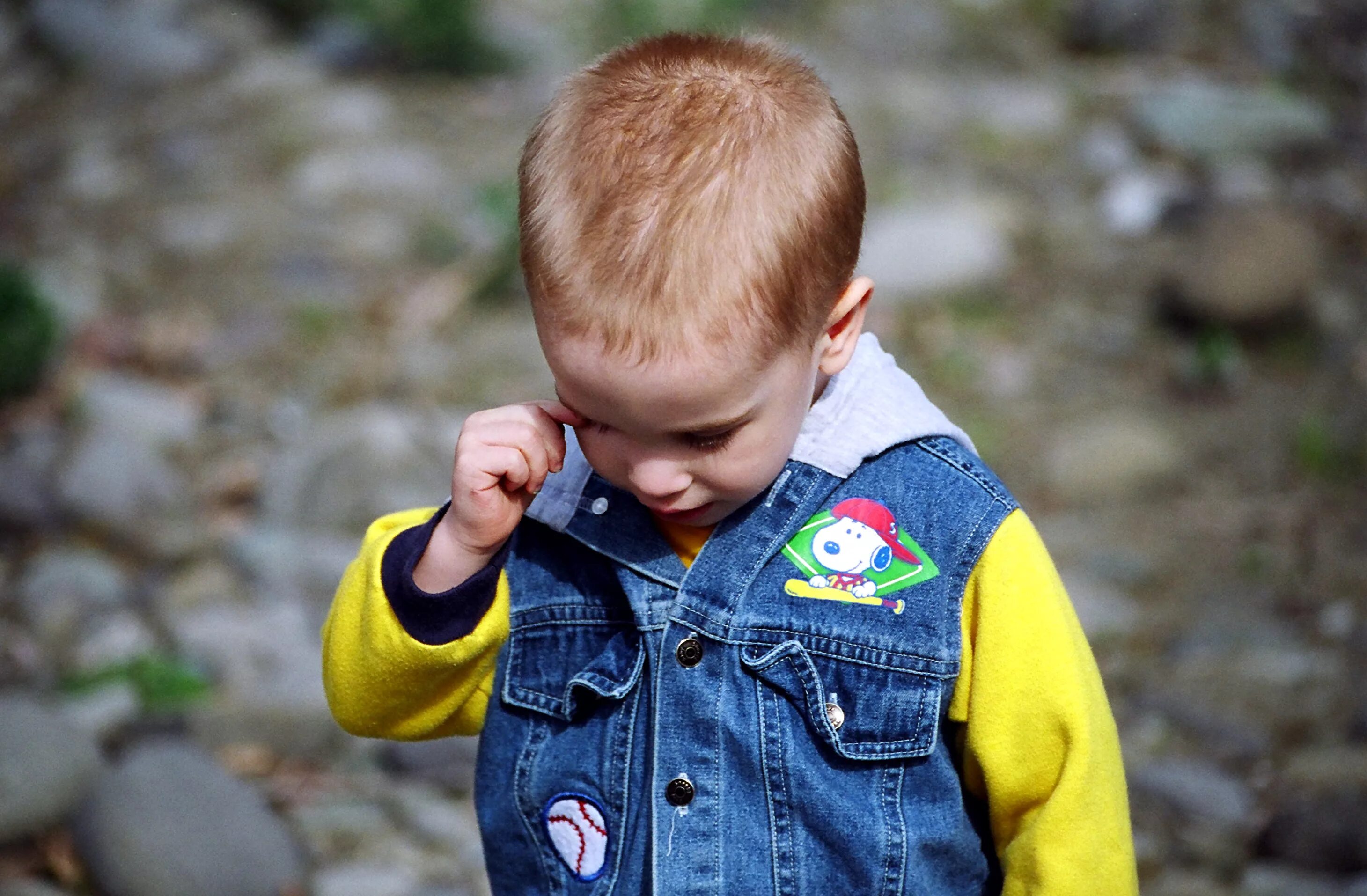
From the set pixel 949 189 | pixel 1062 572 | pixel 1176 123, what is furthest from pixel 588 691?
pixel 1176 123

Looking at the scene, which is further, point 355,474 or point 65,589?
point 355,474

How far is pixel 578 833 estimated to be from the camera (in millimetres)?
1648

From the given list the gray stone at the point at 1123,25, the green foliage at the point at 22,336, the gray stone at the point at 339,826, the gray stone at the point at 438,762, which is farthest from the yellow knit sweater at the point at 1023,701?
the gray stone at the point at 1123,25

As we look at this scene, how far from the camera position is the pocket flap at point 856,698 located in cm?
153

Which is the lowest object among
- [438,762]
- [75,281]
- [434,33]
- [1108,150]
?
[438,762]

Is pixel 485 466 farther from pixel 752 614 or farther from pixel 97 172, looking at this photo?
pixel 97 172

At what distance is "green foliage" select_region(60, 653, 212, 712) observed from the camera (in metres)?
3.04

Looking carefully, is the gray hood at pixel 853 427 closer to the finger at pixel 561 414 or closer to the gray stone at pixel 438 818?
the finger at pixel 561 414

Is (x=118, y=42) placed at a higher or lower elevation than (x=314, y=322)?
higher

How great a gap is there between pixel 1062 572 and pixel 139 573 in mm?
Result: 2323

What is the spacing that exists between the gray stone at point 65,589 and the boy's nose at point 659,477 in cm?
237

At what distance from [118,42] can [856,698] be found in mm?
5238

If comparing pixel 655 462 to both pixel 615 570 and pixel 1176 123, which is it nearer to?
pixel 615 570

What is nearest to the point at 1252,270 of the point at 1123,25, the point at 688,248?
the point at 1123,25
